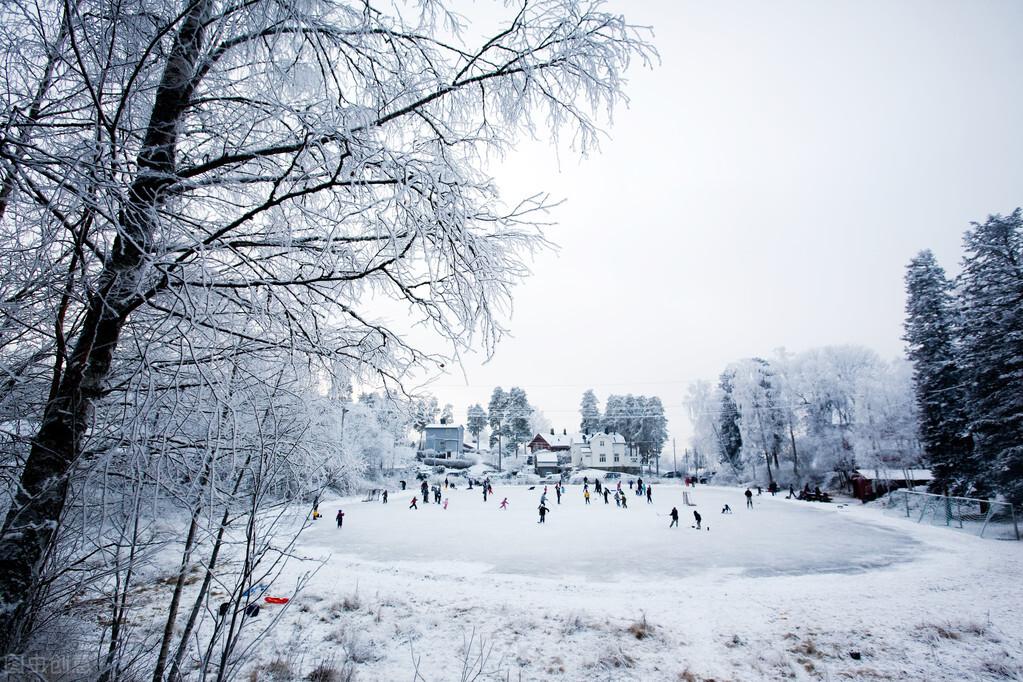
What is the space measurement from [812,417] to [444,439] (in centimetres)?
5760

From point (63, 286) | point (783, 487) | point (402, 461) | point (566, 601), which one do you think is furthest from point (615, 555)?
point (402, 461)

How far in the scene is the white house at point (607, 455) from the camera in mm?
80062

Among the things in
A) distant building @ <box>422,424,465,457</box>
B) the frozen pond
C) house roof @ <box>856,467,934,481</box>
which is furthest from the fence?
distant building @ <box>422,424,465,457</box>

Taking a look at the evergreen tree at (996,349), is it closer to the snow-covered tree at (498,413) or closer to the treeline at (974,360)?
the treeline at (974,360)

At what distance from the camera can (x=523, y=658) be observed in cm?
757

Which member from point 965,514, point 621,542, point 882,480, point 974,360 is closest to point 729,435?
point 882,480

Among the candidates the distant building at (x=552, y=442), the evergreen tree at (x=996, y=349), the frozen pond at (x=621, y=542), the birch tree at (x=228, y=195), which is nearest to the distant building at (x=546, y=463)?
the distant building at (x=552, y=442)

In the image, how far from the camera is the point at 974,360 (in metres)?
22.8

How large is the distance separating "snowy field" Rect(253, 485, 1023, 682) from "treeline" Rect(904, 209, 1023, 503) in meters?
6.04

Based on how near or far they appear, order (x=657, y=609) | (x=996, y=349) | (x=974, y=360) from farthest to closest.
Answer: (x=974, y=360)
(x=996, y=349)
(x=657, y=609)

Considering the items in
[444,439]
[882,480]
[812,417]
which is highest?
[812,417]

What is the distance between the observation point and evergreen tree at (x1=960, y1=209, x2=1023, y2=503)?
65.9 feet

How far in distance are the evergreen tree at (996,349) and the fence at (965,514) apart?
114 centimetres

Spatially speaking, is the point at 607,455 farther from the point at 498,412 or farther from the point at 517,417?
the point at 498,412
